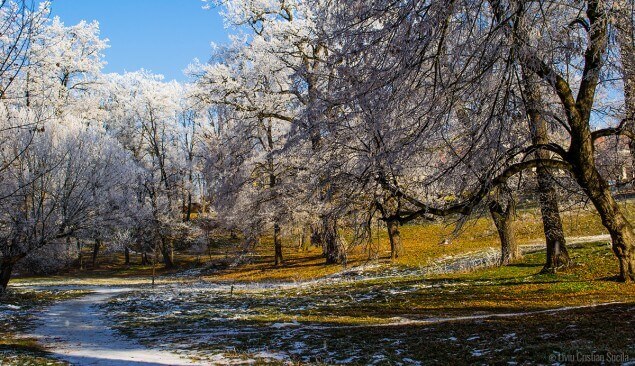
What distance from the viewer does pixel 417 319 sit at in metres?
9.20

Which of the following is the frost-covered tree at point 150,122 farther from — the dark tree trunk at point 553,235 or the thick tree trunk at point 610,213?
the thick tree trunk at point 610,213

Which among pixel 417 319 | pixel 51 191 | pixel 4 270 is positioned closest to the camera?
pixel 417 319

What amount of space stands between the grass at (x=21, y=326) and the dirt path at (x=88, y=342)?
0.27 meters

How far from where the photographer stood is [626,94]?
7.95 m

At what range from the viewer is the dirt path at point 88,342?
721 centimetres

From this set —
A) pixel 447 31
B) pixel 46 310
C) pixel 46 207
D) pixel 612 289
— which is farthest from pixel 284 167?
pixel 447 31

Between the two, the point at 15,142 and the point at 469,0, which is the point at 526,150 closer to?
the point at 469,0

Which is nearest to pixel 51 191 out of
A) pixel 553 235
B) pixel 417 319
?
pixel 417 319

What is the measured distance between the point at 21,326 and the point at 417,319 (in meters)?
8.60

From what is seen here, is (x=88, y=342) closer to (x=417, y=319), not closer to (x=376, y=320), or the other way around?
(x=376, y=320)

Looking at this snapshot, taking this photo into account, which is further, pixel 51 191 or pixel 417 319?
pixel 51 191

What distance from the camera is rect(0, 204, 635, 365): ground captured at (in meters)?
6.06

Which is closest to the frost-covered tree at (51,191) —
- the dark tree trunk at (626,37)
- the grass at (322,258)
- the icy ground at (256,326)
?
the icy ground at (256,326)

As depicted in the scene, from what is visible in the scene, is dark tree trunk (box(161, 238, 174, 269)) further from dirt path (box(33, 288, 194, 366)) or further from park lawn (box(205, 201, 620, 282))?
dirt path (box(33, 288, 194, 366))
